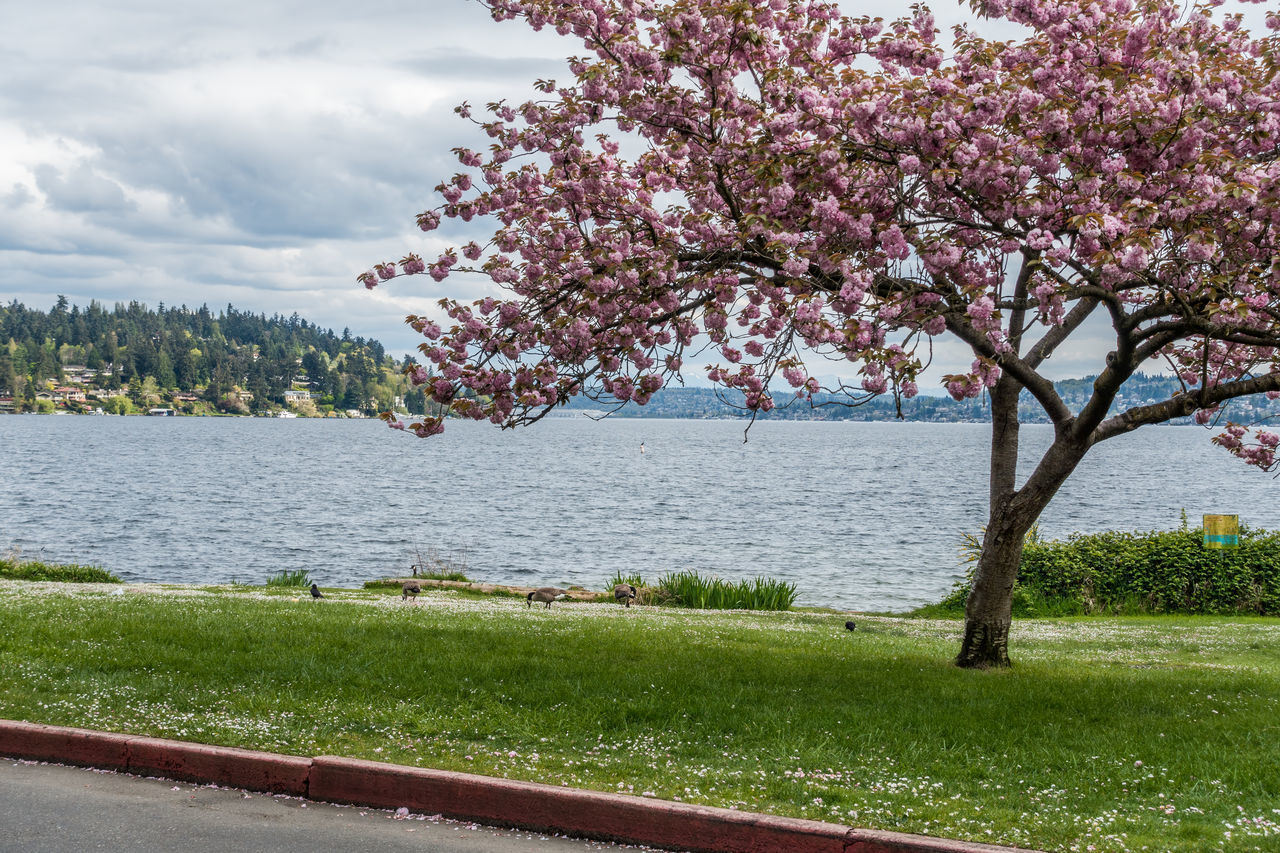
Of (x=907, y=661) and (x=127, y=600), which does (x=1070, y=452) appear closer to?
(x=907, y=661)

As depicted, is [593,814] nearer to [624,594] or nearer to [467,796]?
[467,796]

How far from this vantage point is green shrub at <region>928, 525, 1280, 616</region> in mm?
22688

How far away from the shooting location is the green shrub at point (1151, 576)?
22.7 metres

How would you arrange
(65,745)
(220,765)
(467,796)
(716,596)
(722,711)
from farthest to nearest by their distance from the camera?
(716,596) < (722,711) < (65,745) < (220,765) < (467,796)

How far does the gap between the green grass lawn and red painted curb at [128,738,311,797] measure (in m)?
0.28

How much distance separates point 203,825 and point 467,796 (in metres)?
1.72

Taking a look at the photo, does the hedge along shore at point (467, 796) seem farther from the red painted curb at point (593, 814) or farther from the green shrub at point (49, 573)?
the green shrub at point (49, 573)

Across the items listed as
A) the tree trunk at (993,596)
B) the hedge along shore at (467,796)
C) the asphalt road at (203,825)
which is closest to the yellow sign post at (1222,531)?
the tree trunk at (993,596)

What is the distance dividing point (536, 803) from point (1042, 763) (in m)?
4.09

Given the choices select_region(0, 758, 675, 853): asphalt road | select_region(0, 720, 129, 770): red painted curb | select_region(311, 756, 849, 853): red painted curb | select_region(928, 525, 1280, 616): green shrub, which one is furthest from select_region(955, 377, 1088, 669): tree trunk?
select_region(928, 525, 1280, 616): green shrub

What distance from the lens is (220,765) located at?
24.7ft

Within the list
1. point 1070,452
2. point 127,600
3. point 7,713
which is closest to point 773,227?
point 1070,452

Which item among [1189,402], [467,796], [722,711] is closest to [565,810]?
[467,796]

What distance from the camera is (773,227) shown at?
9594 millimetres
